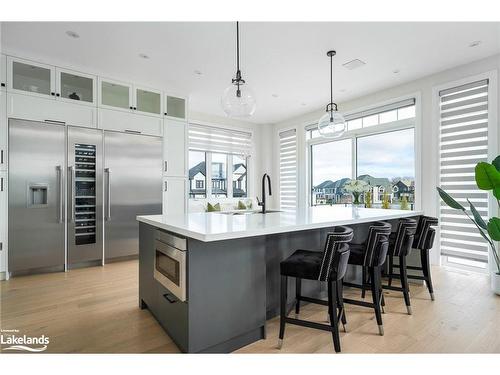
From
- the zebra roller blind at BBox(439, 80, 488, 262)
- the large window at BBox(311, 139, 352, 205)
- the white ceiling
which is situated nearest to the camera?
the white ceiling

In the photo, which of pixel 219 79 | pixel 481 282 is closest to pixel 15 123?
pixel 219 79

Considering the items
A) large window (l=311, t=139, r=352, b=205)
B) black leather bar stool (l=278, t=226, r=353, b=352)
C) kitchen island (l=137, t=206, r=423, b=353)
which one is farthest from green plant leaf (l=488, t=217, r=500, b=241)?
large window (l=311, t=139, r=352, b=205)

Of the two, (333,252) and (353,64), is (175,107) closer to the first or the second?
(353,64)

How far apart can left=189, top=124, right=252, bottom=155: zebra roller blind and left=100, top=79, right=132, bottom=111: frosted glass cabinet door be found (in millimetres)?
1952

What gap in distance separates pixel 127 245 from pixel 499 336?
4433mm

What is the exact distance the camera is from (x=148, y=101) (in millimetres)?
4734

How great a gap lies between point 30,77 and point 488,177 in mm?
5408

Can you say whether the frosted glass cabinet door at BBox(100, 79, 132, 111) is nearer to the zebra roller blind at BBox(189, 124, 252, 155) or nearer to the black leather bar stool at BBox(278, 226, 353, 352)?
the zebra roller blind at BBox(189, 124, 252, 155)

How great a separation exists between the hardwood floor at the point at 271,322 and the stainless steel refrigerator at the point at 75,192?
23.7 inches

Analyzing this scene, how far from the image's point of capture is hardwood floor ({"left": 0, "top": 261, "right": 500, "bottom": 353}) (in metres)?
2.00

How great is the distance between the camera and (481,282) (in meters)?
3.45

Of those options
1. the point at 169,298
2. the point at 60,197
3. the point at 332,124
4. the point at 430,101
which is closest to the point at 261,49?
the point at 332,124
